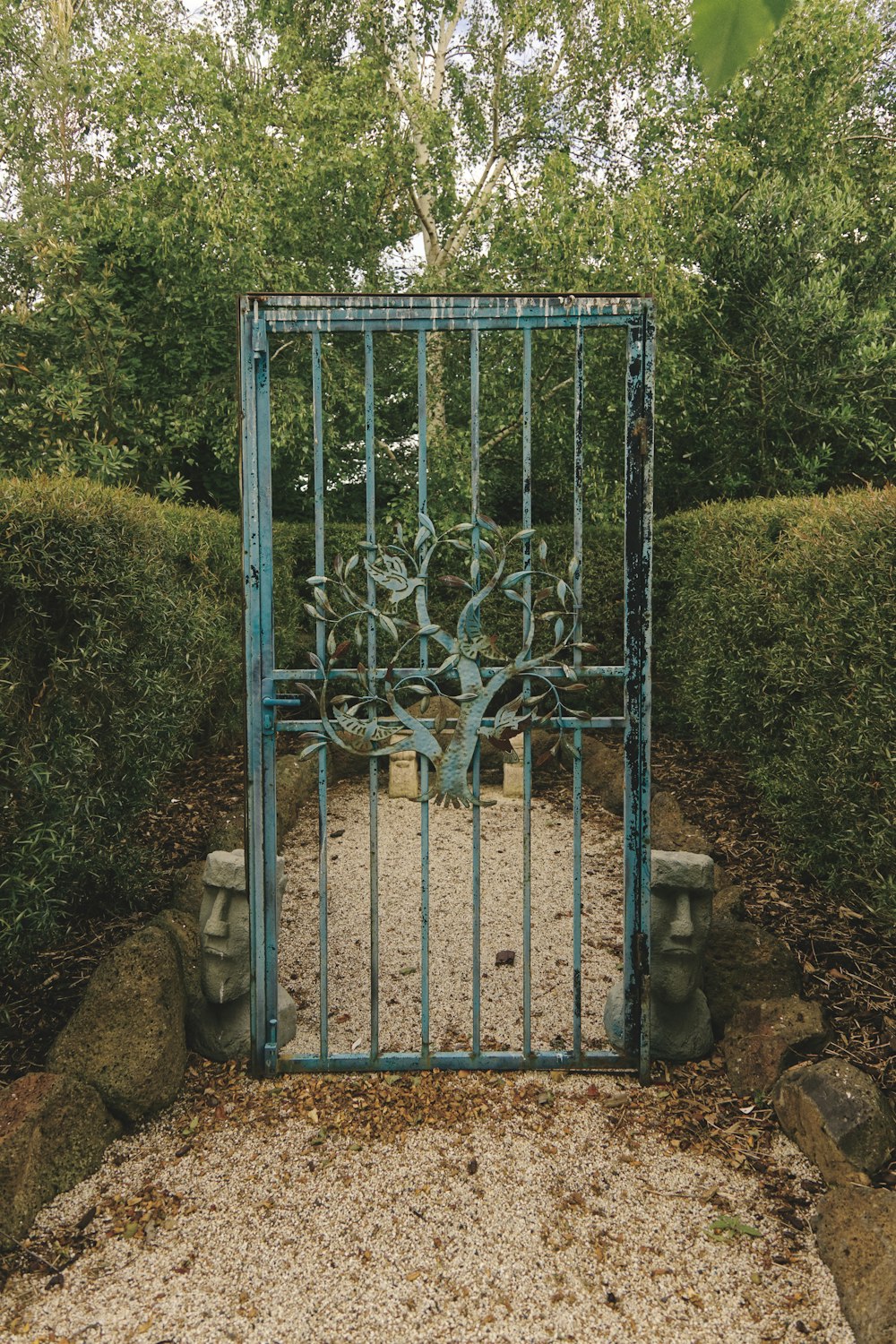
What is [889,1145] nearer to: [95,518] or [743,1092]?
[743,1092]

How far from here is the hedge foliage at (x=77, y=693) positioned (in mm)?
2641

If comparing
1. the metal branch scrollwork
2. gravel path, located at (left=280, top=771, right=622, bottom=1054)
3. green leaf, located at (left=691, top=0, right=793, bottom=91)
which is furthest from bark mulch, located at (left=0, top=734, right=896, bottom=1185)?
green leaf, located at (left=691, top=0, right=793, bottom=91)

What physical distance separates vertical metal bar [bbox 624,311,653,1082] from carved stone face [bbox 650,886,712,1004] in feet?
0.37

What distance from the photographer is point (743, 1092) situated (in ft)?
9.31

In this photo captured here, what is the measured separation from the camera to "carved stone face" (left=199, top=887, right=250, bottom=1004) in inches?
116

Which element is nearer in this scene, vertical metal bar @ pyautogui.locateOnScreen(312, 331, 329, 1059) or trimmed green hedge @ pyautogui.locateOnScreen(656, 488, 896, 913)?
vertical metal bar @ pyautogui.locateOnScreen(312, 331, 329, 1059)

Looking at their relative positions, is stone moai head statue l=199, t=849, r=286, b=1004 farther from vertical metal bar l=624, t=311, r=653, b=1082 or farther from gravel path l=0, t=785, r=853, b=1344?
vertical metal bar l=624, t=311, r=653, b=1082

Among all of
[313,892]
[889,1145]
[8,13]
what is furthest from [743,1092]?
[8,13]

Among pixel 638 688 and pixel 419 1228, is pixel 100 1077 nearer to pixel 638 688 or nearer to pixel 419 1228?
pixel 419 1228

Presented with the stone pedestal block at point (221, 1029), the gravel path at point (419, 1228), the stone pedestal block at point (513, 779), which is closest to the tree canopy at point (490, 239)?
the stone pedestal block at point (513, 779)

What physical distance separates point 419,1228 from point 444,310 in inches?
105

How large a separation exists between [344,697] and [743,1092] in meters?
1.84

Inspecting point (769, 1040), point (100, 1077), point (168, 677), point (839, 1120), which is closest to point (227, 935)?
point (100, 1077)

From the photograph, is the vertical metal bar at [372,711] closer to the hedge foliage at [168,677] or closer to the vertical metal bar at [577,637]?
the vertical metal bar at [577,637]
